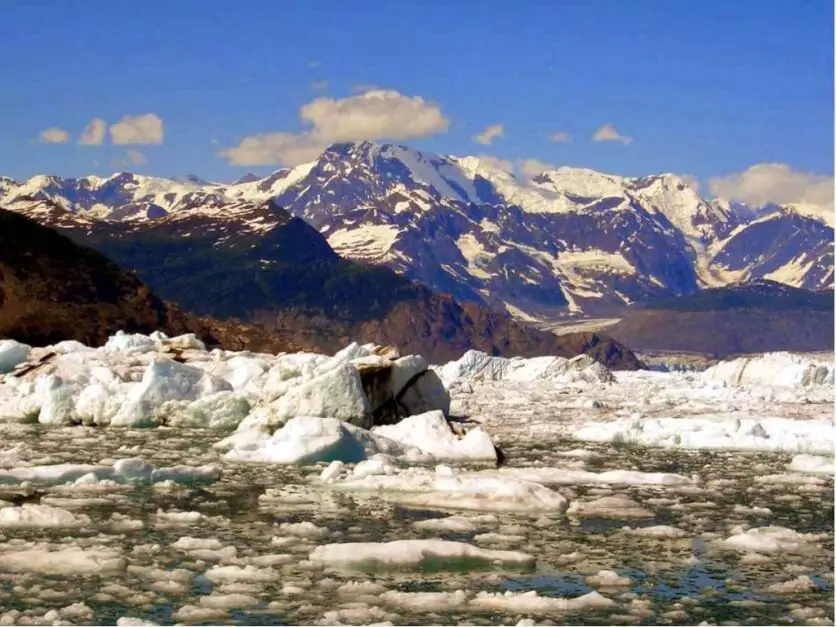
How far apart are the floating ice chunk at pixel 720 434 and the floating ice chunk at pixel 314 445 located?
13218 millimetres

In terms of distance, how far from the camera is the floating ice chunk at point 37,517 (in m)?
21.9

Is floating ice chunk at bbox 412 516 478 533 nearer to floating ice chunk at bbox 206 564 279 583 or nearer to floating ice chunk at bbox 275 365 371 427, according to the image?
floating ice chunk at bbox 206 564 279 583

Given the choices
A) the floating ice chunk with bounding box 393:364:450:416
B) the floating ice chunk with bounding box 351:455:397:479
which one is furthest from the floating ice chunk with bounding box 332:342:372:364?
the floating ice chunk with bounding box 351:455:397:479

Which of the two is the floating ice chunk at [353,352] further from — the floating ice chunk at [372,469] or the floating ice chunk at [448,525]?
the floating ice chunk at [448,525]

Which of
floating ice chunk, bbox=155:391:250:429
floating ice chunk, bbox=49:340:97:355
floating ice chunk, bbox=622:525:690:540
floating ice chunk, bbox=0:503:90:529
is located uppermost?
floating ice chunk, bbox=49:340:97:355

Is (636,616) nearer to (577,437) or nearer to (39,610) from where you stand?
(39,610)

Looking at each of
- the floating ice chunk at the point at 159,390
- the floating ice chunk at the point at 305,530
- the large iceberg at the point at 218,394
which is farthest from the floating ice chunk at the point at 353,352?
the floating ice chunk at the point at 305,530

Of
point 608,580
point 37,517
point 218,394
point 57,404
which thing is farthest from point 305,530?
point 57,404

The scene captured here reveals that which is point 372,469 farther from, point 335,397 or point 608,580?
point 335,397

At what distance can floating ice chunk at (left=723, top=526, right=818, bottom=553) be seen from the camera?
21.4m

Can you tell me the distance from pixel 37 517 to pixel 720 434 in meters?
28.2

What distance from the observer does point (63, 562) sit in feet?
60.5

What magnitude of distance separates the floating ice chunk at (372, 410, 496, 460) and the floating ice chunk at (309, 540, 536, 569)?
49.9 ft

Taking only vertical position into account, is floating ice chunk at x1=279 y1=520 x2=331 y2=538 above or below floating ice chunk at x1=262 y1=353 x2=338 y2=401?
below
